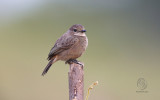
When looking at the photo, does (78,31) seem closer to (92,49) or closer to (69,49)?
(69,49)

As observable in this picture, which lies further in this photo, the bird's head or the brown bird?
the bird's head

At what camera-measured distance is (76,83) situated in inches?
253

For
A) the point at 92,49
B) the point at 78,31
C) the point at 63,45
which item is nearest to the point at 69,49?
the point at 63,45

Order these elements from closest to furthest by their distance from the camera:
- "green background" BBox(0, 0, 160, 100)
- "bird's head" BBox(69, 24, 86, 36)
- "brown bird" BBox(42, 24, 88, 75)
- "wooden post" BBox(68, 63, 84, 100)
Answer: "wooden post" BBox(68, 63, 84, 100), "brown bird" BBox(42, 24, 88, 75), "bird's head" BBox(69, 24, 86, 36), "green background" BBox(0, 0, 160, 100)

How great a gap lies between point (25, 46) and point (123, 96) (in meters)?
5.40

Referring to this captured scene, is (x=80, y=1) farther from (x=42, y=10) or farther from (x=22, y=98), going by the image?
(x=22, y=98)

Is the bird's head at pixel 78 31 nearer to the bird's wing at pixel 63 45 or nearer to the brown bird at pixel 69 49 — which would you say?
the brown bird at pixel 69 49

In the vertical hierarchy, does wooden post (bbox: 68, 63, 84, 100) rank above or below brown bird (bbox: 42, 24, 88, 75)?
below

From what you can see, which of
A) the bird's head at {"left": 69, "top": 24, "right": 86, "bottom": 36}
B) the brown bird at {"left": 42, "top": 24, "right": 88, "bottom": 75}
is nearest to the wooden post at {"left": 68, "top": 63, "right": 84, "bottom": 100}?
the brown bird at {"left": 42, "top": 24, "right": 88, "bottom": 75}

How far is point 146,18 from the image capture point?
20344mm

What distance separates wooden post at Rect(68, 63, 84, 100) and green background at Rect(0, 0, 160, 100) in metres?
3.91

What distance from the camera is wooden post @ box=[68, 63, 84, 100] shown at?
6285 millimetres

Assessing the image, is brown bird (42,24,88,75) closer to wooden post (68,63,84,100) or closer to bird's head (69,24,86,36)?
bird's head (69,24,86,36)

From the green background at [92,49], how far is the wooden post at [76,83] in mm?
3912
